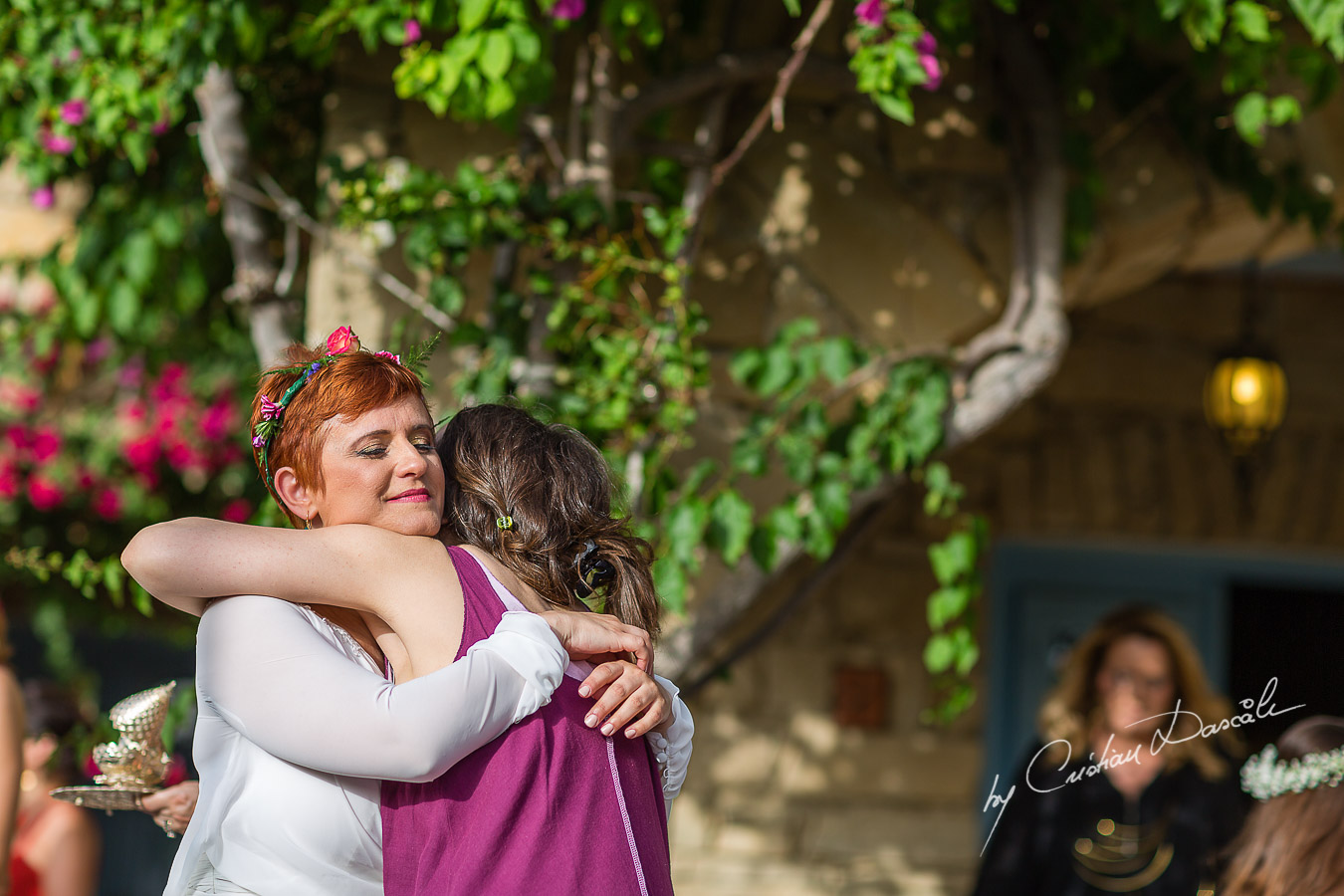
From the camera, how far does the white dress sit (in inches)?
53.8

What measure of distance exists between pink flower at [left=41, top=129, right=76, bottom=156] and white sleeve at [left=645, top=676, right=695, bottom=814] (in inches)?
76.4

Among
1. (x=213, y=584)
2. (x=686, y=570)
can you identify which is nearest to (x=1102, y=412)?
(x=686, y=570)

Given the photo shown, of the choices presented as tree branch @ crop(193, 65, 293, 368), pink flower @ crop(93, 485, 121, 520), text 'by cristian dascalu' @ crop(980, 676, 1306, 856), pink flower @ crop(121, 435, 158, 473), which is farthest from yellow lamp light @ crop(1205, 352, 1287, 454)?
pink flower @ crop(93, 485, 121, 520)

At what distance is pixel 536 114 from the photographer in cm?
279

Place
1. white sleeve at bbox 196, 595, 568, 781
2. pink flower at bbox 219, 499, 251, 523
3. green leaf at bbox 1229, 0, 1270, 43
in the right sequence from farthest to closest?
pink flower at bbox 219, 499, 251, 523 < green leaf at bbox 1229, 0, 1270, 43 < white sleeve at bbox 196, 595, 568, 781

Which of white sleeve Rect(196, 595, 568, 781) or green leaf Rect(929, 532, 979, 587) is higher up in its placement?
white sleeve Rect(196, 595, 568, 781)

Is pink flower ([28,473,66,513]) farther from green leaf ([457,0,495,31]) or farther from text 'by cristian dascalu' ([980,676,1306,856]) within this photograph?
text 'by cristian dascalu' ([980,676,1306,856])

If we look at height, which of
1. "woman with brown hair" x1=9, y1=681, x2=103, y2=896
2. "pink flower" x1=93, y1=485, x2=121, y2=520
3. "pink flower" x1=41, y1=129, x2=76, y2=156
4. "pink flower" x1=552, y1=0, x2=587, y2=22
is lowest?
"woman with brown hair" x1=9, y1=681, x2=103, y2=896

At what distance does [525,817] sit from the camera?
4.65 feet

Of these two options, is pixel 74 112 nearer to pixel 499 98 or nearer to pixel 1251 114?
pixel 499 98

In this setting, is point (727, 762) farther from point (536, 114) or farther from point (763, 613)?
point (536, 114)

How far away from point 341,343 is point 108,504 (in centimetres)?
335

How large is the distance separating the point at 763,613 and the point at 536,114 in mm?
1495

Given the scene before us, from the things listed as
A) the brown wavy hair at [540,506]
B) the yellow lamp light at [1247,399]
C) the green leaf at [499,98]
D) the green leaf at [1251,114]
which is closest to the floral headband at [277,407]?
the brown wavy hair at [540,506]
